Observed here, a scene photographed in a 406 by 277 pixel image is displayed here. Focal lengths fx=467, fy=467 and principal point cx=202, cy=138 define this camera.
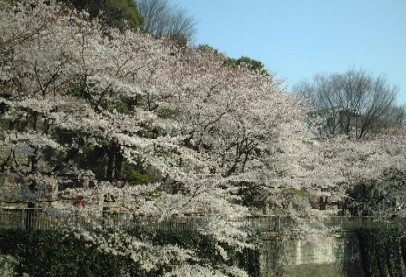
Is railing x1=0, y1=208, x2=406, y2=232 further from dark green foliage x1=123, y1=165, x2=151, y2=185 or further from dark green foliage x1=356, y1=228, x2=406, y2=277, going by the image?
dark green foliage x1=356, y1=228, x2=406, y2=277

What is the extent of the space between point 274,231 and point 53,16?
11.8m

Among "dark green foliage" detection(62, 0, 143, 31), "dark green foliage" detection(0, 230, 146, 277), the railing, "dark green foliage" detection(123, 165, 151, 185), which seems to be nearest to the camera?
"dark green foliage" detection(0, 230, 146, 277)

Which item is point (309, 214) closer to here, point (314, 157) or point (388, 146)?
point (314, 157)

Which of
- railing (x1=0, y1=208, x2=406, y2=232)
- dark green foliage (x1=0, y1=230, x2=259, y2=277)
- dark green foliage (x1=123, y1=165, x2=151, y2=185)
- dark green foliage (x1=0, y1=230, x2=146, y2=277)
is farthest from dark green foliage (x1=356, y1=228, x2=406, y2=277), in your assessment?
dark green foliage (x1=0, y1=230, x2=146, y2=277)

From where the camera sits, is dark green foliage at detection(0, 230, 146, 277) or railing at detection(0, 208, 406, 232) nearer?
dark green foliage at detection(0, 230, 146, 277)

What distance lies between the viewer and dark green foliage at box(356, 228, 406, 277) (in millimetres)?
24250

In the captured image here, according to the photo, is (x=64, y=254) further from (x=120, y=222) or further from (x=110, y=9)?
(x=110, y=9)

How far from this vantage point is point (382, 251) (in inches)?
984

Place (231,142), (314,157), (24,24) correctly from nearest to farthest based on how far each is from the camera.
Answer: (24,24) → (231,142) → (314,157)

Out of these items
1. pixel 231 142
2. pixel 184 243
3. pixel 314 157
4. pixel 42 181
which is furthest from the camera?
pixel 314 157

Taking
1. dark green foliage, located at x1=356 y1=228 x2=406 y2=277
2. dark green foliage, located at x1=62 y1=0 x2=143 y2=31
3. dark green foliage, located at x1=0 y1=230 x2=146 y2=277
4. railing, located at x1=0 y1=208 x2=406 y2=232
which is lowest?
dark green foliage, located at x1=356 y1=228 x2=406 y2=277

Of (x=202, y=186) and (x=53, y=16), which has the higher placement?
(x=53, y=16)

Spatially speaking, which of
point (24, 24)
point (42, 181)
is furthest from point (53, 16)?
point (42, 181)

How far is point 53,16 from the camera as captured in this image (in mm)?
14328
